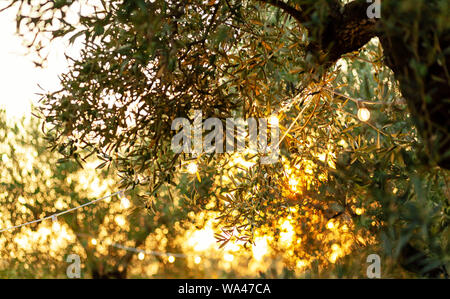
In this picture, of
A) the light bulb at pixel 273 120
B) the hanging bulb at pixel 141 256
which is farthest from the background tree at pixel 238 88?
the hanging bulb at pixel 141 256

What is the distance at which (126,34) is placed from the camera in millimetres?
2660

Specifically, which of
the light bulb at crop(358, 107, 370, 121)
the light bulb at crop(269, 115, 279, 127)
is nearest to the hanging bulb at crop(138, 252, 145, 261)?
the light bulb at crop(269, 115, 279, 127)

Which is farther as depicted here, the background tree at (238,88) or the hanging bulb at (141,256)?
the hanging bulb at (141,256)

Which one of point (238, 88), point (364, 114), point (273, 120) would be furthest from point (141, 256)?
point (364, 114)

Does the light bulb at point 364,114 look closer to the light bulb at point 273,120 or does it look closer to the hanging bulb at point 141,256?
the light bulb at point 273,120

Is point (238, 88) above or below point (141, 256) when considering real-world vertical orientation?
above

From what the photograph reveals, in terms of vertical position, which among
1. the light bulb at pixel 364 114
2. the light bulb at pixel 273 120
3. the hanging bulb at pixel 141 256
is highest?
the light bulb at pixel 273 120

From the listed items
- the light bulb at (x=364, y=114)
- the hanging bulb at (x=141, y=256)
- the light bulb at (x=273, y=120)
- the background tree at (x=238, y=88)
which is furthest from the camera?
the hanging bulb at (x=141, y=256)

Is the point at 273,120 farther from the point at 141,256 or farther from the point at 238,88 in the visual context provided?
the point at 141,256

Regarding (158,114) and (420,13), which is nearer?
(420,13)
